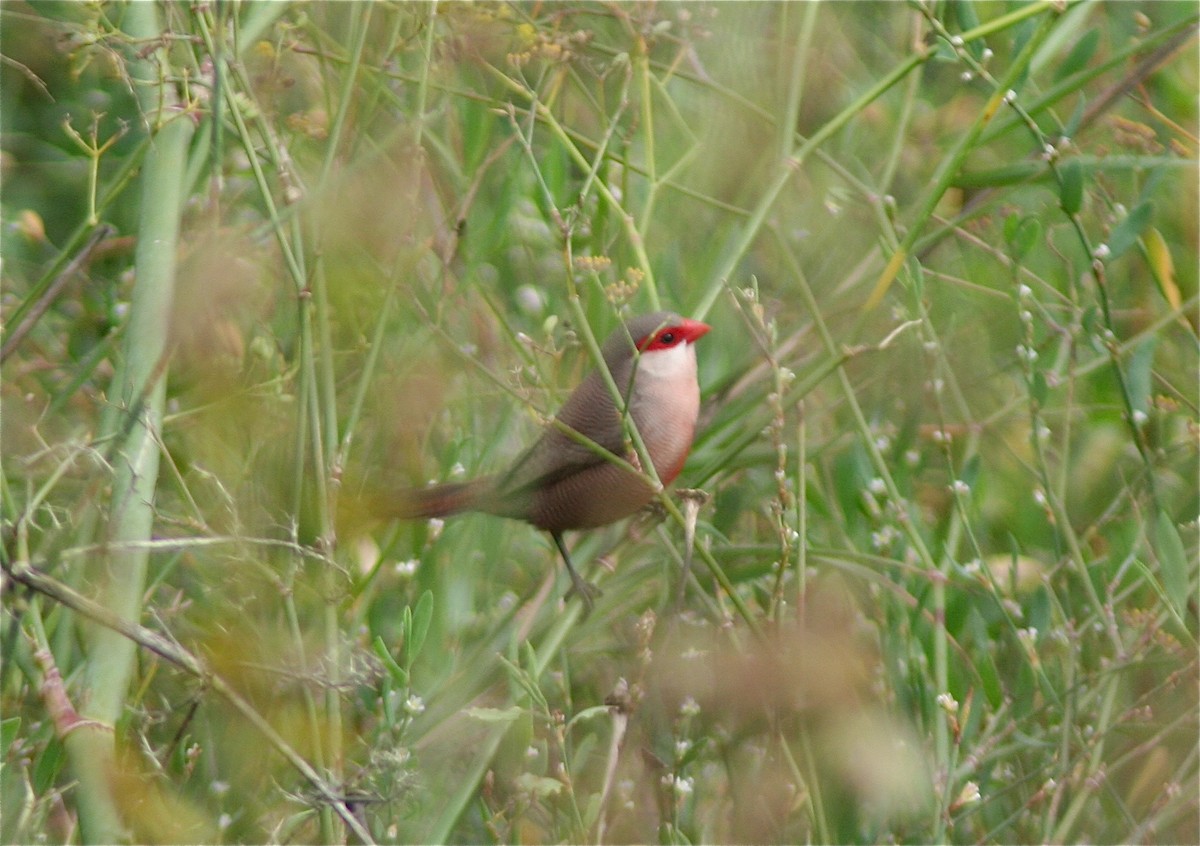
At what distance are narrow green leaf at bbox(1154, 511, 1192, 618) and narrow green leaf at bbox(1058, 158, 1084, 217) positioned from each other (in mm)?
550

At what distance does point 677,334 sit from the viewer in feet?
10.1

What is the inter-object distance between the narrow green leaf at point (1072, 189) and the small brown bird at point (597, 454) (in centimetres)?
91

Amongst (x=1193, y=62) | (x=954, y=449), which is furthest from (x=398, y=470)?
(x=1193, y=62)

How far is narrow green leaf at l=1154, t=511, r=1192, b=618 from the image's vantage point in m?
2.18

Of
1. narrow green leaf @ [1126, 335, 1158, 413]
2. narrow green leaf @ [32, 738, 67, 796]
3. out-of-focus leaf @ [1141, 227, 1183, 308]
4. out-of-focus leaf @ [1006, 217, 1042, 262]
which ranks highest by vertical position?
out-of-focus leaf @ [1006, 217, 1042, 262]

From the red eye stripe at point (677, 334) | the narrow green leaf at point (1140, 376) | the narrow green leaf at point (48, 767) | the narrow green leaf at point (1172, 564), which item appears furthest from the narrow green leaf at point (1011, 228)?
the narrow green leaf at point (48, 767)

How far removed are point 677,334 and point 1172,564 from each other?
49.0 inches

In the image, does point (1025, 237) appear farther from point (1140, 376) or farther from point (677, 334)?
point (677, 334)

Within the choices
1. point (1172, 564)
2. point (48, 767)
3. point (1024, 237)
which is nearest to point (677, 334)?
point (1024, 237)

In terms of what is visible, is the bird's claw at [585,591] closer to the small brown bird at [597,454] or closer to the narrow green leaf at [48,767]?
the small brown bird at [597,454]

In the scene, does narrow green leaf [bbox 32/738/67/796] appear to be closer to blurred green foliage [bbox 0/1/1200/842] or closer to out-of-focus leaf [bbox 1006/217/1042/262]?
blurred green foliage [bbox 0/1/1200/842]

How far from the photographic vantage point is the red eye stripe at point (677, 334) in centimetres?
303

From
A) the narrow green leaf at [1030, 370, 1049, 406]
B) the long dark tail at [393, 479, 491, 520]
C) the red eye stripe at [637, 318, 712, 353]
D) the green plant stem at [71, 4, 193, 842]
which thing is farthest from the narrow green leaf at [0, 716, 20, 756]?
the narrow green leaf at [1030, 370, 1049, 406]

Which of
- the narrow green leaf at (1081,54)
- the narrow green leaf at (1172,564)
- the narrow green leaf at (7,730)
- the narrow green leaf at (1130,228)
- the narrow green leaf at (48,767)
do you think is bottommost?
the narrow green leaf at (48,767)
